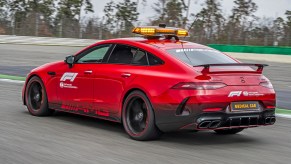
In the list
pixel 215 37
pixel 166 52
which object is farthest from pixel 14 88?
pixel 215 37

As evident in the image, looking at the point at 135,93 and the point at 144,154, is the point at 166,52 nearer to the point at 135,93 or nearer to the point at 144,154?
the point at 135,93

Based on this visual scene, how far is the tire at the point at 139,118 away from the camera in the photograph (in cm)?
702

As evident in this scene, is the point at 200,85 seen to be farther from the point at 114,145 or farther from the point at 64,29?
the point at 64,29

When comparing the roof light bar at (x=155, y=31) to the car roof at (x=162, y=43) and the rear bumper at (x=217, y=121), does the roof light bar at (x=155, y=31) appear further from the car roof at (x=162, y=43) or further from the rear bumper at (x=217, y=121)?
the rear bumper at (x=217, y=121)

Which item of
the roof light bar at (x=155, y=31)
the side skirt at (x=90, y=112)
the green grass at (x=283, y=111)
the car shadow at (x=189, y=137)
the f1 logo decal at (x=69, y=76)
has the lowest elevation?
the green grass at (x=283, y=111)

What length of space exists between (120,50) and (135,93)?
0.91 m

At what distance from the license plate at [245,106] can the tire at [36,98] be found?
136 inches

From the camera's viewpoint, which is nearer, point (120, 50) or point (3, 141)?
point (3, 141)

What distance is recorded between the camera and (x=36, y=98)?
9266mm

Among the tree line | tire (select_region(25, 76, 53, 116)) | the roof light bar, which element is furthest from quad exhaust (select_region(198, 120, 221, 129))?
the tree line

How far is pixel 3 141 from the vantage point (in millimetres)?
6906

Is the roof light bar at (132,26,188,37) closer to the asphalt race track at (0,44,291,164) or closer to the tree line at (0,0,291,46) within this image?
the asphalt race track at (0,44,291,164)

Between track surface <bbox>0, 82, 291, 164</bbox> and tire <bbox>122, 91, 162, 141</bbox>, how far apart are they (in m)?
0.12

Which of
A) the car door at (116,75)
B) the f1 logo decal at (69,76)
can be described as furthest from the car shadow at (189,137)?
the f1 logo decal at (69,76)
